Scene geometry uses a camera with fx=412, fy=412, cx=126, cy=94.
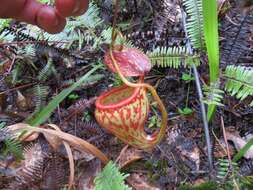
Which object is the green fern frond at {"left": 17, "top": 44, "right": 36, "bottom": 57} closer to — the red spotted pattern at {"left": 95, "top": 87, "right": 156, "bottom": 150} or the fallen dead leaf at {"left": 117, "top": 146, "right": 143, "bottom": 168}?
the fallen dead leaf at {"left": 117, "top": 146, "right": 143, "bottom": 168}

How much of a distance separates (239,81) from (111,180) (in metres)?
0.62

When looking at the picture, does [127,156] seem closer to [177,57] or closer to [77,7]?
[177,57]

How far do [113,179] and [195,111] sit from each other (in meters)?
0.59

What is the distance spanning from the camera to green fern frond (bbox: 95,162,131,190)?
1.27 m

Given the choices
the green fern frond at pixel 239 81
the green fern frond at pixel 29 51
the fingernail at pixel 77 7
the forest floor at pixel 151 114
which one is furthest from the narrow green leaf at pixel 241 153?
the green fern frond at pixel 29 51

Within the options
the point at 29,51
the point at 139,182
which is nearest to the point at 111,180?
the point at 139,182

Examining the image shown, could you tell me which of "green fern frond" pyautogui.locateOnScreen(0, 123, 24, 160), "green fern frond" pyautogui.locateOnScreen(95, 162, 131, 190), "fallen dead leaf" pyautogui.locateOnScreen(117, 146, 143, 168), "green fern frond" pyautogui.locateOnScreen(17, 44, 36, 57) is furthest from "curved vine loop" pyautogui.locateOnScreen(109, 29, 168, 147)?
"green fern frond" pyautogui.locateOnScreen(17, 44, 36, 57)

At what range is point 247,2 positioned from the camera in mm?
856

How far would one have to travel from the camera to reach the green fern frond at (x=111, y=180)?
1271 mm

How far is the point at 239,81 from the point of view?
155 cm

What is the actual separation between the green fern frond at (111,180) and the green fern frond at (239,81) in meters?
0.53

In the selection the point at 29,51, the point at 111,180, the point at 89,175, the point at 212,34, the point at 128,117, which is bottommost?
the point at 89,175

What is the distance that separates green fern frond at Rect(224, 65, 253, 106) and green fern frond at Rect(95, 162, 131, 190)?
1.75 feet

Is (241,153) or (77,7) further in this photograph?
(241,153)
